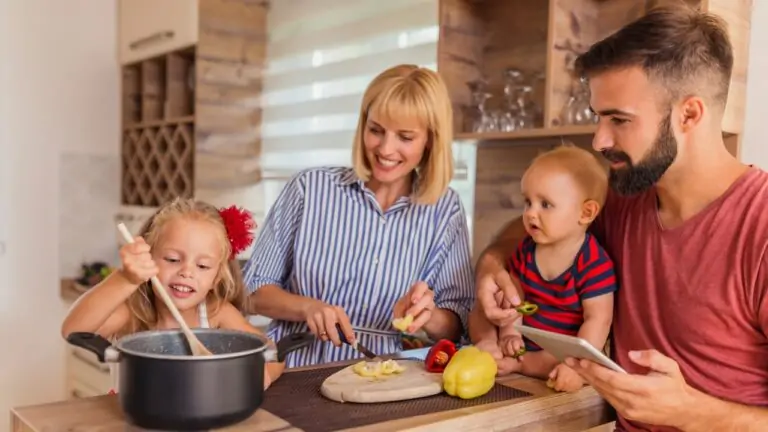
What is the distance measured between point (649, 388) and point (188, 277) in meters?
0.71

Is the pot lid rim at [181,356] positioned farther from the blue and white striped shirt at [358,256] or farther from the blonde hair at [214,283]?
the blue and white striped shirt at [358,256]

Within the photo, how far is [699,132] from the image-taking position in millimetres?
1100

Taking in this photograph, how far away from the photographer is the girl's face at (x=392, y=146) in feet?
4.66

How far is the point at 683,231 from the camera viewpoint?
1108 mm

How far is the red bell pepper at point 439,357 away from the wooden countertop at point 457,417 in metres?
0.10

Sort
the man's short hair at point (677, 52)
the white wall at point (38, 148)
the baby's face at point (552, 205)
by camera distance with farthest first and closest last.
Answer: the white wall at point (38, 148) < the baby's face at point (552, 205) < the man's short hair at point (677, 52)

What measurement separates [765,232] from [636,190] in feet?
0.62

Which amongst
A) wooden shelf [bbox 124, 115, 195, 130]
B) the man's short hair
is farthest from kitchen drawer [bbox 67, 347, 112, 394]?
the man's short hair

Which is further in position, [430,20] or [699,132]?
[430,20]

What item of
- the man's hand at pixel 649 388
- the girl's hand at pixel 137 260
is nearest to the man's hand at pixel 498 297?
the man's hand at pixel 649 388

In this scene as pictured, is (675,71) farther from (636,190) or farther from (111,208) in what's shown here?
(111,208)

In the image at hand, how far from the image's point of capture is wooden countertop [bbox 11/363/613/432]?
89 cm

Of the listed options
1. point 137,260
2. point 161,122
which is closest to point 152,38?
point 161,122

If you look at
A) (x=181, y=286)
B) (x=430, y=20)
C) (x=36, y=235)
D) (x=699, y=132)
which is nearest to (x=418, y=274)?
(x=181, y=286)
